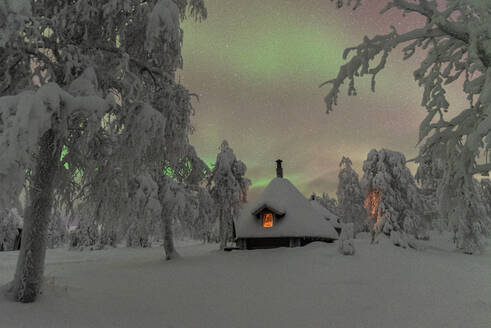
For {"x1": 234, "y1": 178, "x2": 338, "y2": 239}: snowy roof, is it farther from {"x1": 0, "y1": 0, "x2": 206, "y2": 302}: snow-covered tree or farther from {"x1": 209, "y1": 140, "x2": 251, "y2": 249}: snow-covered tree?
{"x1": 0, "y1": 0, "x2": 206, "y2": 302}: snow-covered tree

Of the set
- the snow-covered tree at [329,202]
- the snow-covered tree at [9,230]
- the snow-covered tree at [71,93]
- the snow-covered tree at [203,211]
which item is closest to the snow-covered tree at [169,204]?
the snow-covered tree at [203,211]

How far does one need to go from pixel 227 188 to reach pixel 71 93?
1522cm

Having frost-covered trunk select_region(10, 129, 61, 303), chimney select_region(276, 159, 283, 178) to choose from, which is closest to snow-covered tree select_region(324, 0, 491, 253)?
frost-covered trunk select_region(10, 129, 61, 303)

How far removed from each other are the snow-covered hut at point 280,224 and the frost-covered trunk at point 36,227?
13.7 metres

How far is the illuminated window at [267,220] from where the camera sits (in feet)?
62.5

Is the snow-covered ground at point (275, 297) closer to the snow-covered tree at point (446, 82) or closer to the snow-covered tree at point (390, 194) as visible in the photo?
the snow-covered tree at point (446, 82)

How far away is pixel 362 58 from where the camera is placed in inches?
185

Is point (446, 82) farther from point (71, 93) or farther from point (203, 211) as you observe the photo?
point (203, 211)

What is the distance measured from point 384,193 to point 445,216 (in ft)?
69.7

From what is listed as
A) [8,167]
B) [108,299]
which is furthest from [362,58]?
[108,299]

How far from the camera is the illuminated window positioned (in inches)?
751

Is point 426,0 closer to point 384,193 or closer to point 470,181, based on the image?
point 470,181

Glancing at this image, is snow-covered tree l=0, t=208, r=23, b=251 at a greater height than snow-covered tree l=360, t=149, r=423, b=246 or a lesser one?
lesser

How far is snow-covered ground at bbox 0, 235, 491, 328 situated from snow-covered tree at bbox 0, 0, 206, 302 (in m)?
1.25
